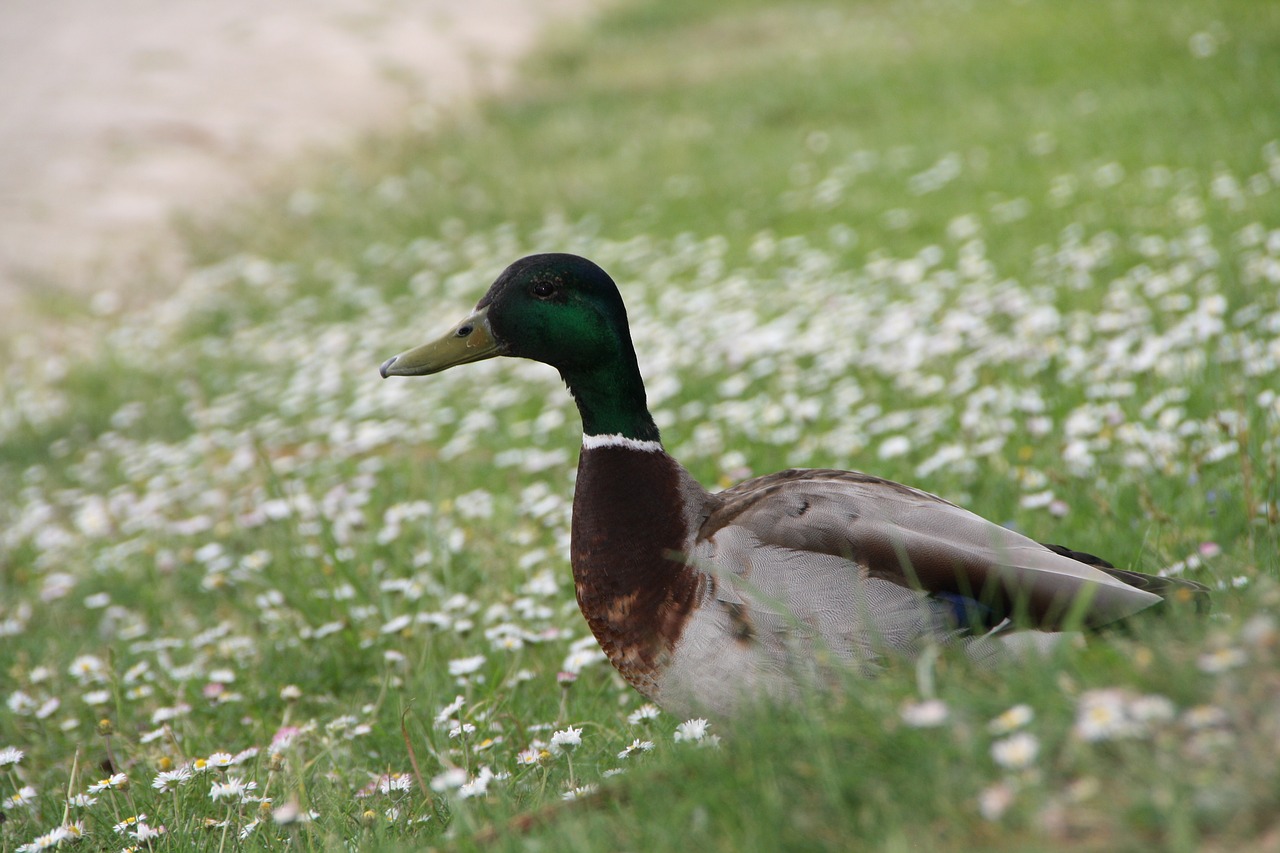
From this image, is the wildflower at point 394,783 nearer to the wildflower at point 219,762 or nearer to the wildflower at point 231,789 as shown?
the wildflower at point 231,789

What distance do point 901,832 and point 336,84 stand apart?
13.8 meters

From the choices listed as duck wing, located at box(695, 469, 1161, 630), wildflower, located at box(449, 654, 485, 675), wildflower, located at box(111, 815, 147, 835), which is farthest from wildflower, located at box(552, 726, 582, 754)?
wildflower, located at box(111, 815, 147, 835)

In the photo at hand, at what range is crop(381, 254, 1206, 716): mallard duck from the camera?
229 centimetres

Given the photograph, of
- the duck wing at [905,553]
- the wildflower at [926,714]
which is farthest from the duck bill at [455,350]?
the wildflower at [926,714]

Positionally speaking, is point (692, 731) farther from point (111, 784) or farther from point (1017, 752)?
point (111, 784)

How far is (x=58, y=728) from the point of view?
3.57 meters

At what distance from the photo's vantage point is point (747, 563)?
2.48 metres

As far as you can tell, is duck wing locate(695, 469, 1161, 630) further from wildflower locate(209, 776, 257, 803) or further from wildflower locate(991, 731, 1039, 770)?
wildflower locate(209, 776, 257, 803)

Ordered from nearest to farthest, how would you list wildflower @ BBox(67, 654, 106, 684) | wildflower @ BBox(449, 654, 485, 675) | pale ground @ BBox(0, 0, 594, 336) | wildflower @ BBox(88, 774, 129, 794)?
1. wildflower @ BBox(88, 774, 129, 794)
2. wildflower @ BBox(449, 654, 485, 675)
3. wildflower @ BBox(67, 654, 106, 684)
4. pale ground @ BBox(0, 0, 594, 336)

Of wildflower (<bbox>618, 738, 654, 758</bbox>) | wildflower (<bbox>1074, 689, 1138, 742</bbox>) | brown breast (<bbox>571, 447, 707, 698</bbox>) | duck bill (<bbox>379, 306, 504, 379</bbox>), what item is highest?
wildflower (<bbox>1074, 689, 1138, 742</bbox>)

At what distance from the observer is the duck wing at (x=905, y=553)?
2223 millimetres

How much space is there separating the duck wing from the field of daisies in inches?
12.7

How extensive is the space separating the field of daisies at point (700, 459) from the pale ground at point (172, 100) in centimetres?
69


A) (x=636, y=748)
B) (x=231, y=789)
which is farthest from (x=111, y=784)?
(x=636, y=748)
